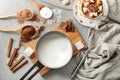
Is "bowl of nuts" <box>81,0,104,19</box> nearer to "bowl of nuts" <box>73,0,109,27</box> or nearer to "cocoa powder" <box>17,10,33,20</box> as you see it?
"bowl of nuts" <box>73,0,109,27</box>

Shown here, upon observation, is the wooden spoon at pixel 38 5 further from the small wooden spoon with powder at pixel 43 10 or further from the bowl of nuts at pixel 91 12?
the bowl of nuts at pixel 91 12

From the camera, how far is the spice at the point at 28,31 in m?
1.09

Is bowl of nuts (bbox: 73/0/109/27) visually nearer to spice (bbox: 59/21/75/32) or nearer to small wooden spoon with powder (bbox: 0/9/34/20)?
spice (bbox: 59/21/75/32)

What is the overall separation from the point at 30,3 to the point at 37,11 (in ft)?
0.13

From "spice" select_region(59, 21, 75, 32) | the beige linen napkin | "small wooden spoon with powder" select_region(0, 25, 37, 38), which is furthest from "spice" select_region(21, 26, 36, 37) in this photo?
the beige linen napkin

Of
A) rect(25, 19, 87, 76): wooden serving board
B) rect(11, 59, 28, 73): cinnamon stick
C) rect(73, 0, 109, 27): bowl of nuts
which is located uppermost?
rect(73, 0, 109, 27): bowl of nuts

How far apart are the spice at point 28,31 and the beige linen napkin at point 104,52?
0.21 m

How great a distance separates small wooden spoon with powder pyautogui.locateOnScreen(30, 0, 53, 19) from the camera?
44.1 inches

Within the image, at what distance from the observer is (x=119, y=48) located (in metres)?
1.07

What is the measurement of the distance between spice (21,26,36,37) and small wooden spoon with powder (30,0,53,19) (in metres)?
0.06

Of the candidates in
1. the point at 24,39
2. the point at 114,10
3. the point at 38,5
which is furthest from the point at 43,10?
the point at 114,10

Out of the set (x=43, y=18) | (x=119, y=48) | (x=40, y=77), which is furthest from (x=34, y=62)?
(x=119, y=48)

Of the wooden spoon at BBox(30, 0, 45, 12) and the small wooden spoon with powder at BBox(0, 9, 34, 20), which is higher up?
the wooden spoon at BBox(30, 0, 45, 12)

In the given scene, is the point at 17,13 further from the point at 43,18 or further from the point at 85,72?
the point at 85,72
